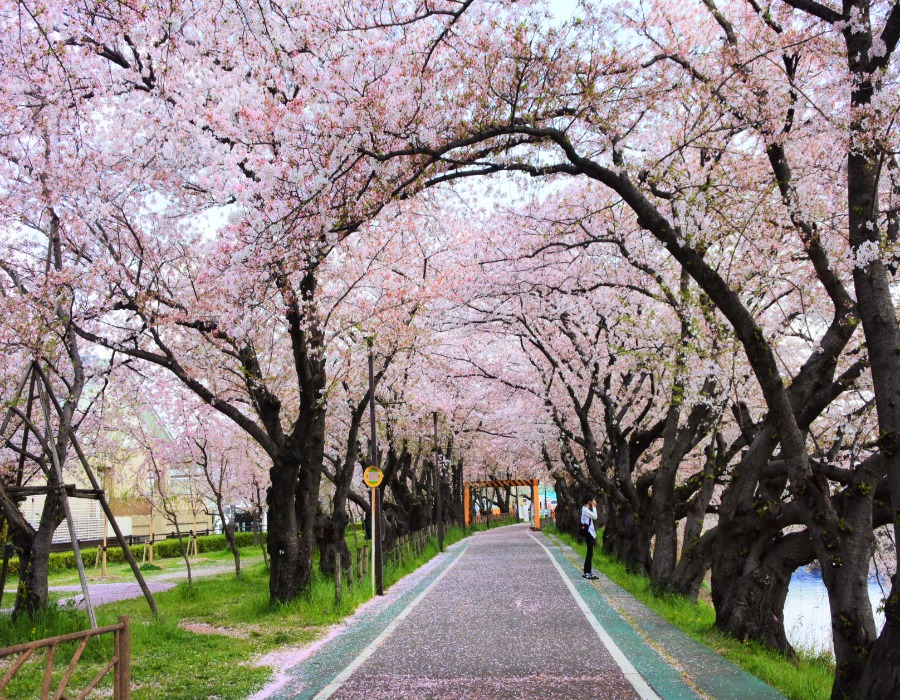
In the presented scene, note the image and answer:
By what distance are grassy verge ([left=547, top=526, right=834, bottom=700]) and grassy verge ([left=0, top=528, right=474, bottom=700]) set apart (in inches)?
213

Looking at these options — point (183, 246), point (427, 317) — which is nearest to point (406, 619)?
point (183, 246)

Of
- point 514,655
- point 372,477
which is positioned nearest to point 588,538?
point 372,477

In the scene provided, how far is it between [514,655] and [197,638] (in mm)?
4883

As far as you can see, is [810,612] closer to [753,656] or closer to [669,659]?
[753,656]

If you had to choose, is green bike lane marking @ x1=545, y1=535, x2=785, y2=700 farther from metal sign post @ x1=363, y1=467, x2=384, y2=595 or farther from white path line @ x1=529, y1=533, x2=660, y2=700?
metal sign post @ x1=363, y1=467, x2=384, y2=595

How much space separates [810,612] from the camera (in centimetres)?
2472

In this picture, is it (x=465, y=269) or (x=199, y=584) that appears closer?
(x=465, y=269)

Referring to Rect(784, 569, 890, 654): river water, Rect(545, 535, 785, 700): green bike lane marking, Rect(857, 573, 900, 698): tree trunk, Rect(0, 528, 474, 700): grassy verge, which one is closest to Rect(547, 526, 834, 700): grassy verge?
Rect(545, 535, 785, 700): green bike lane marking

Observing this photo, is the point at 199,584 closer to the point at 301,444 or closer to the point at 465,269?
the point at 301,444

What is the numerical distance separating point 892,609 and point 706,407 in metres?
8.62

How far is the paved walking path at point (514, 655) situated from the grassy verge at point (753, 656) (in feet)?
0.68

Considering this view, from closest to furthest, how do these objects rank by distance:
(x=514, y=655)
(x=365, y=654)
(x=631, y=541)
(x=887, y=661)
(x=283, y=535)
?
1. (x=887, y=661)
2. (x=514, y=655)
3. (x=365, y=654)
4. (x=283, y=535)
5. (x=631, y=541)

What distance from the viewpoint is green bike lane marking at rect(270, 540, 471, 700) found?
7.58 m

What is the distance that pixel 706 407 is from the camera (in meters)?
14.1
